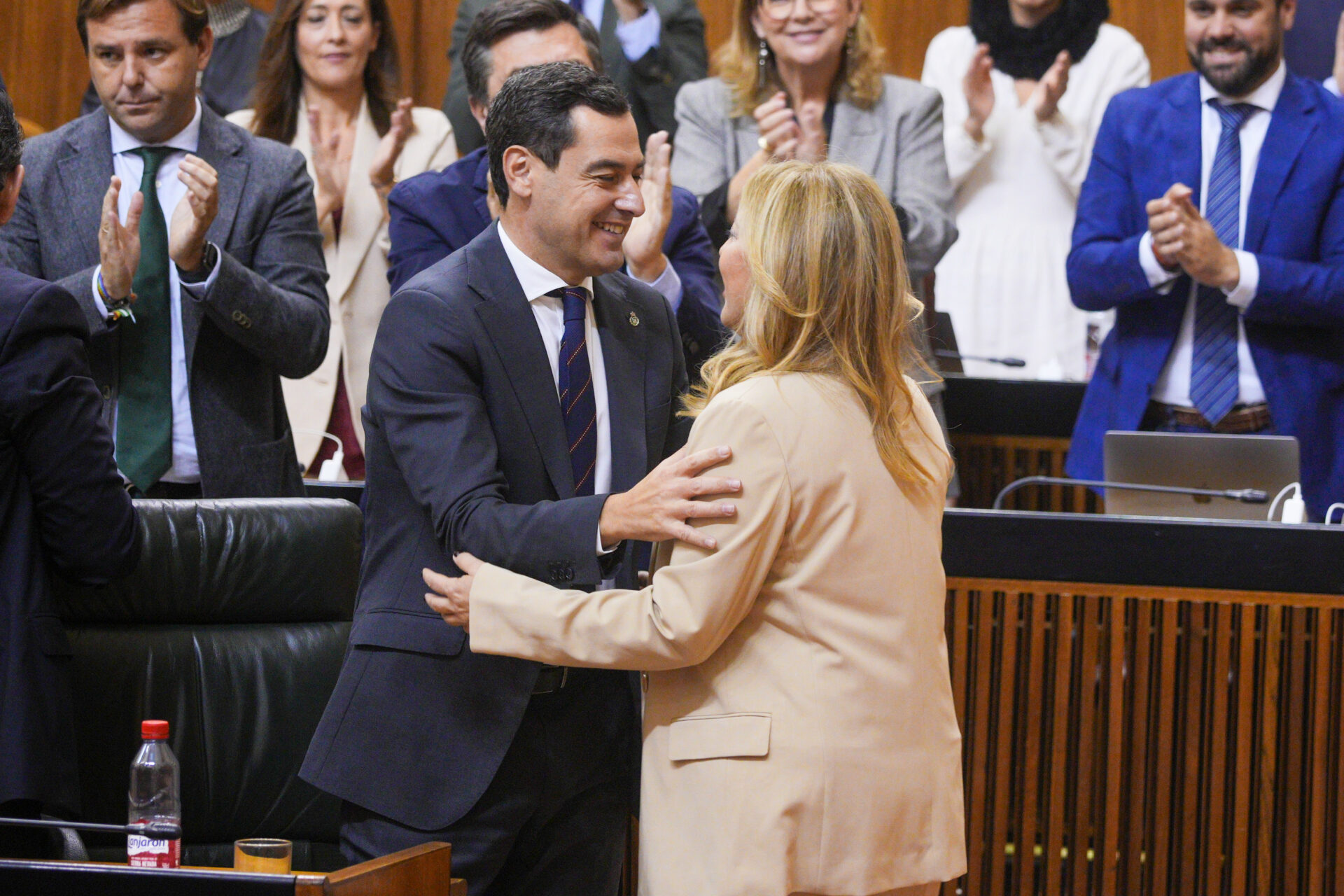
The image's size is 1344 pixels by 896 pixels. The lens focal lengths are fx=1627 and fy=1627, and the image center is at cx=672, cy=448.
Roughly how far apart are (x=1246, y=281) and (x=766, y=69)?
4.01 feet

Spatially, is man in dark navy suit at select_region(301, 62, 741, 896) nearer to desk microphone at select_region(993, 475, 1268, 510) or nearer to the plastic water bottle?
the plastic water bottle

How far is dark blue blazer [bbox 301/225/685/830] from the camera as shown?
1895 millimetres

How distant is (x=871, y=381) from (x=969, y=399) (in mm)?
2252

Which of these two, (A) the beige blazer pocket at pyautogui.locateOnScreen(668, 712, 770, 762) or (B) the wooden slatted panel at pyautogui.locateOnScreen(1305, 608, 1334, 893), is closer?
(A) the beige blazer pocket at pyautogui.locateOnScreen(668, 712, 770, 762)

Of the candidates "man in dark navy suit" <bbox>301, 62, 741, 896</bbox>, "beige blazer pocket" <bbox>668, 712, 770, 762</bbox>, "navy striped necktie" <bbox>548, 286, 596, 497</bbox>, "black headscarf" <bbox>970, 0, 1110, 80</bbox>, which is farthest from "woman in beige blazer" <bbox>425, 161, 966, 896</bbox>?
"black headscarf" <bbox>970, 0, 1110, 80</bbox>

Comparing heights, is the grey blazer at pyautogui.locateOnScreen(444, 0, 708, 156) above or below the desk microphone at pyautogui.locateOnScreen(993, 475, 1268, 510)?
above

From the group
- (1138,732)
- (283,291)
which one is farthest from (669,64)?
(1138,732)

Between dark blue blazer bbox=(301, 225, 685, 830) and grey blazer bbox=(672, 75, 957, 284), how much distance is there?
1.80 metres

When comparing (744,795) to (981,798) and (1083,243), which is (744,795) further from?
(1083,243)

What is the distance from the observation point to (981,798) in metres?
2.83

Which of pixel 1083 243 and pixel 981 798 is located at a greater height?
pixel 1083 243

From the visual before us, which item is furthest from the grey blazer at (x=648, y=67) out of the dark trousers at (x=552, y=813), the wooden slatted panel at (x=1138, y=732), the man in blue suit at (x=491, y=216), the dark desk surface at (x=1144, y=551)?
the dark trousers at (x=552, y=813)

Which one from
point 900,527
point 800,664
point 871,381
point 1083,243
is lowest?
point 800,664

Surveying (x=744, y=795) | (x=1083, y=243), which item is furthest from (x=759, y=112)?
(x=744, y=795)
